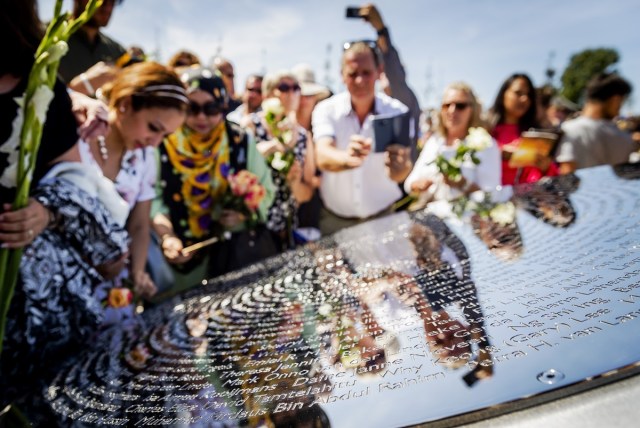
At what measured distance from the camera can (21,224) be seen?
3.18 ft

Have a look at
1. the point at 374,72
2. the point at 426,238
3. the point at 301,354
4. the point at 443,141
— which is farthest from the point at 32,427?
the point at 443,141

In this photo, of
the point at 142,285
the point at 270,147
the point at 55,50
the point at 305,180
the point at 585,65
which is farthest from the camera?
the point at 585,65

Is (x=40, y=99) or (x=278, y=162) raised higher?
(x=40, y=99)

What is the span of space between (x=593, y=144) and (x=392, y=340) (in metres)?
3.86

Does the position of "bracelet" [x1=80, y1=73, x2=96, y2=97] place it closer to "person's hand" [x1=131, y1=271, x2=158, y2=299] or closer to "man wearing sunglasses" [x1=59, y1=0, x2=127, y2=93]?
"man wearing sunglasses" [x1=59, y1=0, x2=127, y2=93]

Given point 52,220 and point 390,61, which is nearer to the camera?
point 52,220

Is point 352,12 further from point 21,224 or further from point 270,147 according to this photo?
point 21,224

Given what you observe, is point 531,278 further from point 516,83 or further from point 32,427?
point 516,83

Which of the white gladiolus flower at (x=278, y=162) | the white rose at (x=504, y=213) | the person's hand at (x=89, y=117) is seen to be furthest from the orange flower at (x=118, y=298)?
the white gladiolus flower at (x=278, y=162)

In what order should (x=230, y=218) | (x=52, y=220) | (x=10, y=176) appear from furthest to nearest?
(x=230, y=218) → (x=52, y=220) → (x=10, y=176)

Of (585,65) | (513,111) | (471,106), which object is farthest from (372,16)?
(585,65)

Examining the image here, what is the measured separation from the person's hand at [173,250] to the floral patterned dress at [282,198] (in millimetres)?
586

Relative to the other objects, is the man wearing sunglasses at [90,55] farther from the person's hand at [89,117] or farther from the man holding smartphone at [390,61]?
the man holding smartphone at [390,61]

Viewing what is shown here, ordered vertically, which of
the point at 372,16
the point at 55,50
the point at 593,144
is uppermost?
the point at 372,16
